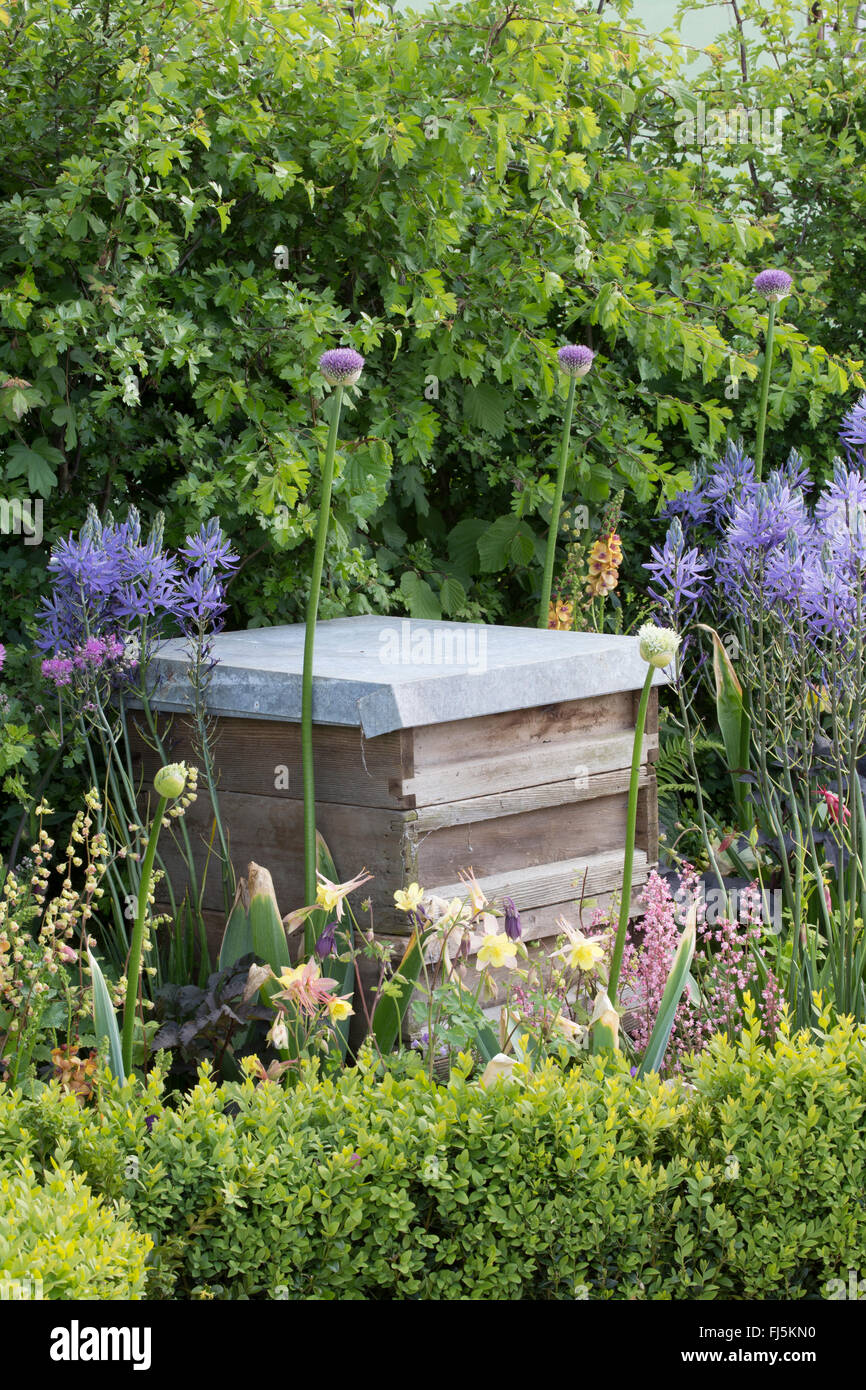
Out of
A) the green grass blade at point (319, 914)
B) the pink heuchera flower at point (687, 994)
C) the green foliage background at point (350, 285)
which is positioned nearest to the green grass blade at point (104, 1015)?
the green grass blade at point (319, 914)

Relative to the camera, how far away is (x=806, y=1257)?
236cm

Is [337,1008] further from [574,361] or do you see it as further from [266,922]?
[574,361]

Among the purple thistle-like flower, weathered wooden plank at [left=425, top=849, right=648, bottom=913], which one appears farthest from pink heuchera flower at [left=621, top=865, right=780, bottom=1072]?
the purple thistle-like flower

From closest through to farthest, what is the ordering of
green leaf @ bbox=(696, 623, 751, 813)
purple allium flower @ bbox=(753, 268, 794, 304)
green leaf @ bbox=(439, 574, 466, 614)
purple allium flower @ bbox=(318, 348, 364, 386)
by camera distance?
purple allium flower @ bbox=(318, 348, 364, 386), green leaf @ bbox=(696, 623, 751, 813), purple allium flower @ bbox=(753, 268, 794, 304), green leaf @ bbox=(439, 574, 466, 614)

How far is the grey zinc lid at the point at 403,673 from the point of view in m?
2.99

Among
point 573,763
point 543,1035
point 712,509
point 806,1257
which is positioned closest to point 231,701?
point 573,763

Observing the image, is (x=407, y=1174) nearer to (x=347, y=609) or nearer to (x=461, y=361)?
(x=347, y=609)

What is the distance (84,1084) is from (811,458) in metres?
3.91

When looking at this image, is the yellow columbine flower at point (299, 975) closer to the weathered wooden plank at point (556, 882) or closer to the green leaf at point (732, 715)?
the weathered wooden plank at point (556, 882)

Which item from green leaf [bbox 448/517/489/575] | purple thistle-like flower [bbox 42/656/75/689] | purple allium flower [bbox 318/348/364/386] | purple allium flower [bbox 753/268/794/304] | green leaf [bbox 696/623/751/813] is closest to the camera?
purple allium flower [bbox 318/348/364/386]

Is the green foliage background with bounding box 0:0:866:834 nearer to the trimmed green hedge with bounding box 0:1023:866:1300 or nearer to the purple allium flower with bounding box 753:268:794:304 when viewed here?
the purple allium flower with bounding box 753:268:794:304

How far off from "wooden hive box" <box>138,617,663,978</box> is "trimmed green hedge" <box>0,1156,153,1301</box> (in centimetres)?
112

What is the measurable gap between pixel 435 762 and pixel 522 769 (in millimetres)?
281

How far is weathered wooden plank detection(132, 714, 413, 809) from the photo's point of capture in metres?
3.01
